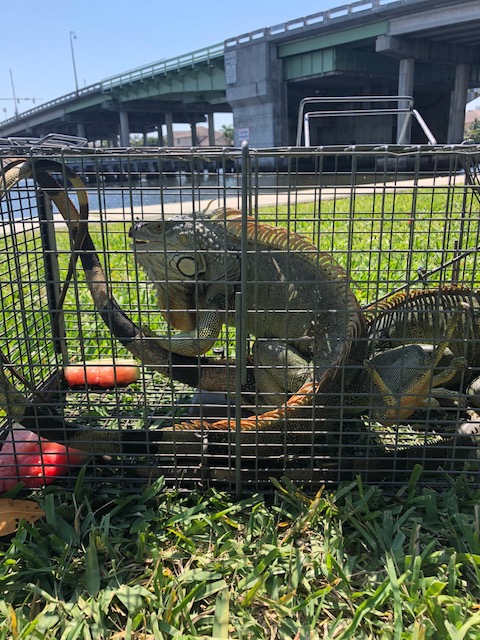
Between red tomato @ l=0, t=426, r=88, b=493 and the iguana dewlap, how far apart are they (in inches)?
27.5

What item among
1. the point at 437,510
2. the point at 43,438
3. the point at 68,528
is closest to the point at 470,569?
the point at 437,510

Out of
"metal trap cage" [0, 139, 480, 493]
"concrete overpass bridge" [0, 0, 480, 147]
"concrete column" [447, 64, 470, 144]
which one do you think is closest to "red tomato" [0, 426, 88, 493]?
"metal trap cage" [0, 139, 480, 493]

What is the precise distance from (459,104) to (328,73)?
25.1 ft

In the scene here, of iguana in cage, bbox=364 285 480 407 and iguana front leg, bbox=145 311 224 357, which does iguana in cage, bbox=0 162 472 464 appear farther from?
iguana in cage, bbox=364 285 480 407

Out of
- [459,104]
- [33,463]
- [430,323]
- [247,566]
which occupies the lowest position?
[247,566]

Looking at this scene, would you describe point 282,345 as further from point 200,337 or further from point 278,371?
point 200,337

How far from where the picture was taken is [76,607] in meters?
1.81

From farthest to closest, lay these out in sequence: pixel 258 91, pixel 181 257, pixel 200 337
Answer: pixel 258 91 < pixel 181 257 < pixel 200 337

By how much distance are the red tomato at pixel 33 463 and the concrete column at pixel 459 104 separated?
32073 millimetres

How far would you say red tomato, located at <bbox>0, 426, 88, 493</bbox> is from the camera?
94.3 inches

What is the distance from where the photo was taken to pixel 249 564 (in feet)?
6.53

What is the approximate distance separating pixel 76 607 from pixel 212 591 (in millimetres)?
463

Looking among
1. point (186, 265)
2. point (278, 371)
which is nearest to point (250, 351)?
point (278, 371)

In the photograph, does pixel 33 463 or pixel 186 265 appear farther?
pixel 186 265
